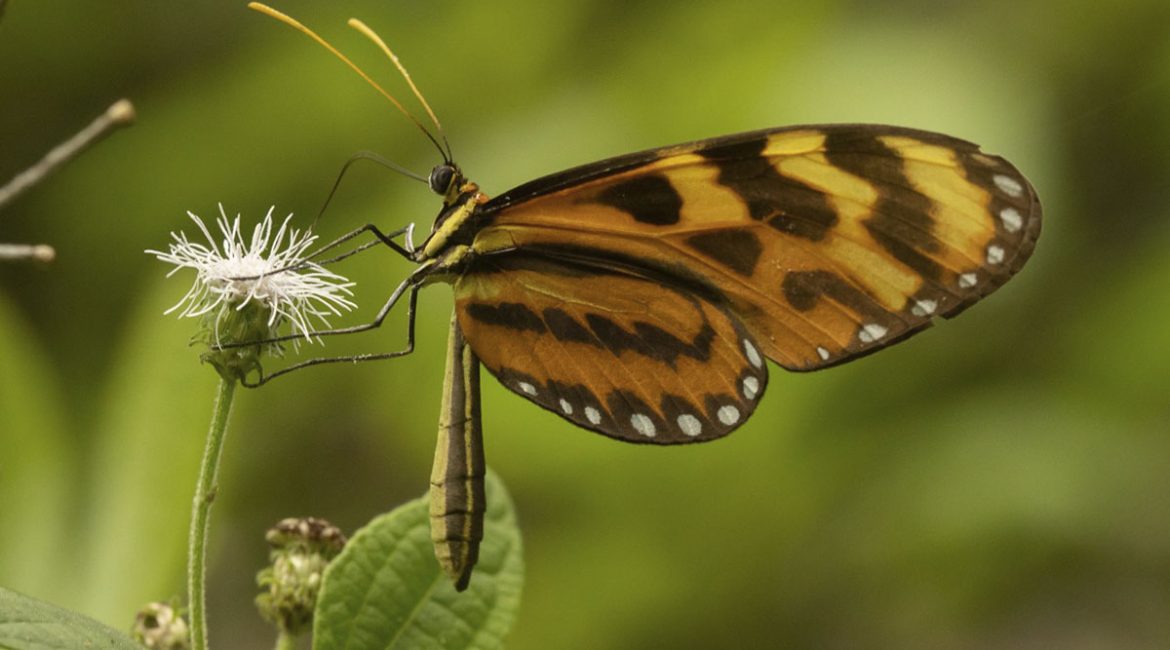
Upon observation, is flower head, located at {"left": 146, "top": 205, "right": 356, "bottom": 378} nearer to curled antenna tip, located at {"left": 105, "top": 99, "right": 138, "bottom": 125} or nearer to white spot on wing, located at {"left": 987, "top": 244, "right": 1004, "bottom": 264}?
curled antenna tip, located at {"left": 105, "top": 99, "right": 138, "bottom": 125}

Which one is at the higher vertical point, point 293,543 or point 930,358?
point 930,358

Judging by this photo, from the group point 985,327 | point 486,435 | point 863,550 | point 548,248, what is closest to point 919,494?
point 863,550

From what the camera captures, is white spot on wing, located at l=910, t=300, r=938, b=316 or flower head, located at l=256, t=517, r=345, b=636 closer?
flower head, located at l=256, t=517, r=345, b=636

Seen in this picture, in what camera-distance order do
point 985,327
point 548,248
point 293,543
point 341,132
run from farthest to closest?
point 341,132 → point 985,327 → point 548,248 → point 293,543

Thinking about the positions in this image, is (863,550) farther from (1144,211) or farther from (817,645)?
(1144,211)

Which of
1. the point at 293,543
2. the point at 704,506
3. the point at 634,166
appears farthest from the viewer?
the point at 704,506

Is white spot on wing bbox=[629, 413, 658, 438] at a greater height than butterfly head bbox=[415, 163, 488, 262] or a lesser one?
lesser

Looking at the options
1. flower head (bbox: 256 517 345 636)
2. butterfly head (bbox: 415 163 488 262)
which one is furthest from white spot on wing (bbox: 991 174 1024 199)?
flower head (bbox: 256 517 345 636)
